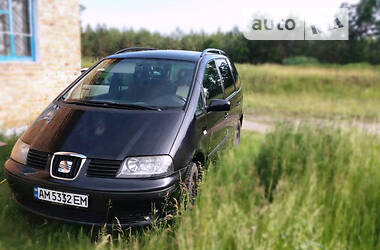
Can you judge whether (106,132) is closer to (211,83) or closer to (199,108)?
(199,108)

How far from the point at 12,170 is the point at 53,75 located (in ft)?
19.5

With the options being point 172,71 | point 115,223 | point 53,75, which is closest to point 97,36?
point 53,75

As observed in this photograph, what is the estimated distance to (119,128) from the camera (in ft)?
10.5

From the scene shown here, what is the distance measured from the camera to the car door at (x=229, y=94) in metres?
5.00

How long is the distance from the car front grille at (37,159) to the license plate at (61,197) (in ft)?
0.69

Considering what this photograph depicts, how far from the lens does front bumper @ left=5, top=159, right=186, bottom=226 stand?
281 centimetres

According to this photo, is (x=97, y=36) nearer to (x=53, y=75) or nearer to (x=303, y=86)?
(x=53, y=75)

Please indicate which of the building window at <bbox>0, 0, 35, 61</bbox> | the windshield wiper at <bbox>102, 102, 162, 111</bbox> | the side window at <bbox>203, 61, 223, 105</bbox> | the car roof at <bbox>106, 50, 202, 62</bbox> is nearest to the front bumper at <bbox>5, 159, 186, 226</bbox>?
the windshield wiper at <bbox>102, 102, 162, 111</bbox>

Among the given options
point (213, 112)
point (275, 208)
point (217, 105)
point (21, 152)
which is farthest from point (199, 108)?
point (21, 152)

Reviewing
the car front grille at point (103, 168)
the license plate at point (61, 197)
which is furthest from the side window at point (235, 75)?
the license plate at point (61, 197)

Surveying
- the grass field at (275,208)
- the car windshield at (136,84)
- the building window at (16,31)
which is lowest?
the grass field at (275,208)

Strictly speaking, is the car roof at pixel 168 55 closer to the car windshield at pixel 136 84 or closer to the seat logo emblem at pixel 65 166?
the car windshield at pixel 136 84

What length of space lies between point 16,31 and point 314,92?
6.70 meters

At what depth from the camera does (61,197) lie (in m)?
2.89
